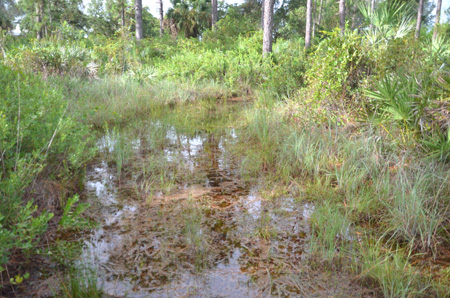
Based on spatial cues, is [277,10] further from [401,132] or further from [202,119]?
[401,132]

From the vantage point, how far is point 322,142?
4.77m

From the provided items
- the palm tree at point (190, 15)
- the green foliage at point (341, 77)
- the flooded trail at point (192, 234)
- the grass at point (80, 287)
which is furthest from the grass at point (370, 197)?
the palm tree at point (190, 15)

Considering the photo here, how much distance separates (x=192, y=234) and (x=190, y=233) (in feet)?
0.07

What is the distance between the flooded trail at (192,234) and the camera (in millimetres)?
2457

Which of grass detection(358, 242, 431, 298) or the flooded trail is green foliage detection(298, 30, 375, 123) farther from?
grass detection(358, 242, 431, 298)

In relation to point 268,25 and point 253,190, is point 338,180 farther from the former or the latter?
point 268,25

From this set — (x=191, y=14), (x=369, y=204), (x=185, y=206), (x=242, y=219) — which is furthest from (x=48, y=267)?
(x=191, y=14)

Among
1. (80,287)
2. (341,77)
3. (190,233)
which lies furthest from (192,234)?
(341,77)

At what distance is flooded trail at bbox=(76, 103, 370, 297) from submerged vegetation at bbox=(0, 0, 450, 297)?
0.05ft

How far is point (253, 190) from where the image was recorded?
4.18 m

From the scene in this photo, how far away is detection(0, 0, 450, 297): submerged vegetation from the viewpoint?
2488 millimetres

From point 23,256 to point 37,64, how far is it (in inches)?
311

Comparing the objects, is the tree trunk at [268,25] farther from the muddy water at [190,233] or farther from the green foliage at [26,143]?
the green foliage at [26,143]

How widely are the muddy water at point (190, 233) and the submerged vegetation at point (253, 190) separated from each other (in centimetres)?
2
